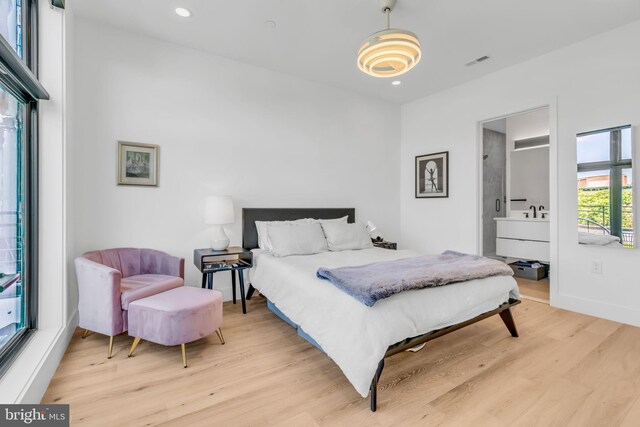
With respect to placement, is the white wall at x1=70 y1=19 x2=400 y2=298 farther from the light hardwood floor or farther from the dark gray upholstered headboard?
the light hardwood floor

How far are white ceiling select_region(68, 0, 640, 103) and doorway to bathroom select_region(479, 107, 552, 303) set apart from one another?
63.6 inches

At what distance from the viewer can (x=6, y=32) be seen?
177 cm

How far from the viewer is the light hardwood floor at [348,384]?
5.34 ft

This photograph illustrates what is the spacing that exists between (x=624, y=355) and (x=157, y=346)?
11.8 feet

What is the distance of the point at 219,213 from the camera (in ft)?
10.3

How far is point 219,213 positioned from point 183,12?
1.86m

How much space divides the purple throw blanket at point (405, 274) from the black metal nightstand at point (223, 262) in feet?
4.05

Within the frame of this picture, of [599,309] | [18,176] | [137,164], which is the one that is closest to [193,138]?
[137,164]

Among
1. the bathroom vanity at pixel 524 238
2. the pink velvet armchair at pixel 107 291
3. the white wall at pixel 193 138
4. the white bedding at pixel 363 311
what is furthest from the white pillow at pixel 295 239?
the bathroom vanity at pixel 524 238

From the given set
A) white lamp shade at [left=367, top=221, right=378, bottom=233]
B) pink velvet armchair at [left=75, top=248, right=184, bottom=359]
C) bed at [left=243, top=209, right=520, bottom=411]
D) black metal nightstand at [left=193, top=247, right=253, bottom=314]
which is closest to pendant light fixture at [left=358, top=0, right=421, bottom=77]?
bed at [left=243, top=209, right=520, bottom=411]

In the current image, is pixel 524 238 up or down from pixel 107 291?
up

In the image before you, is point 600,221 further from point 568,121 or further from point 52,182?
point 52,182

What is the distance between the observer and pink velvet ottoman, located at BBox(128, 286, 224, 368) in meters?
2.12

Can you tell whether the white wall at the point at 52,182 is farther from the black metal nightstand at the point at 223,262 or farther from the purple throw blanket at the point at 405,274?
the purple throw blanket at the point at 405,274
